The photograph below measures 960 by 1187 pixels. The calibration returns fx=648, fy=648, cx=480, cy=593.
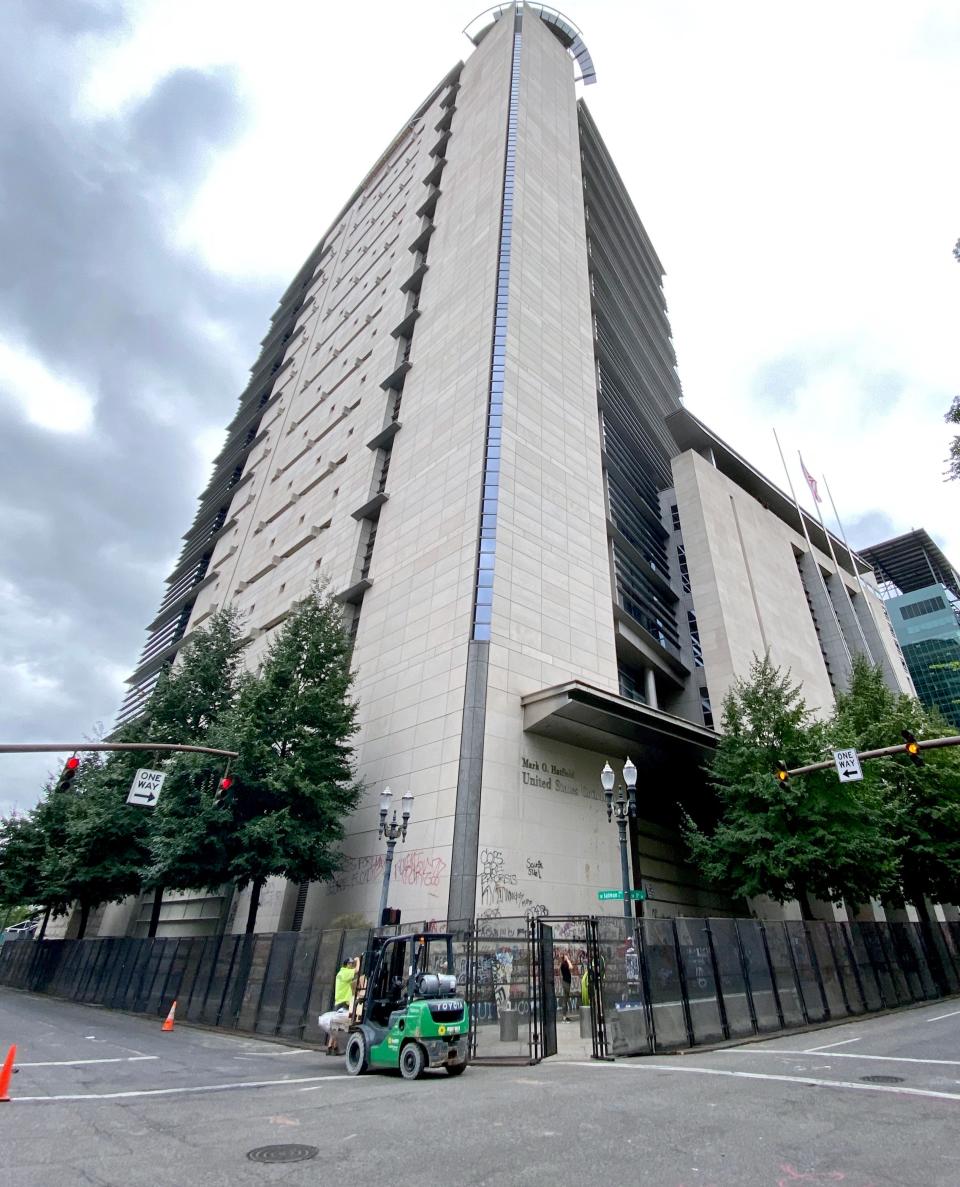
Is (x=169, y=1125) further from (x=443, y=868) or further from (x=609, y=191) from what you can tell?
(x=609, y=191)

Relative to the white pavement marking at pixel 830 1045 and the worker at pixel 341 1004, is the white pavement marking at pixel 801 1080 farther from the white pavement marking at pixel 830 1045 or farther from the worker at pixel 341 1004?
the worker at pixel 341 1004

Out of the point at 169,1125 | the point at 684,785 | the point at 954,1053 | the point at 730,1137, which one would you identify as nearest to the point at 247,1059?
the point at 169,1125

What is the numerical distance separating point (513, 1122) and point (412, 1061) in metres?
4.49

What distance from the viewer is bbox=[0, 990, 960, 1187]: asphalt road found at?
18.2 feet

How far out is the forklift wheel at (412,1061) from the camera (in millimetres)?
10836

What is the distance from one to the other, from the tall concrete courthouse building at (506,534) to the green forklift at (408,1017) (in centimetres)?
927

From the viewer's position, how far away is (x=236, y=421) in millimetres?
79375

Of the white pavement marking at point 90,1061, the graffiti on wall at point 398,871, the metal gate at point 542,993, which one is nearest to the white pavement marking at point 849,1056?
the metal gate at point 542,993

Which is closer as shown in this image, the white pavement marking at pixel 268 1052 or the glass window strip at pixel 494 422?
the white pavement marking at pixel 268 1052

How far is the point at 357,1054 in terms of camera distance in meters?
11.7

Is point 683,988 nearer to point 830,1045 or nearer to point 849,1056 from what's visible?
point 830,1045

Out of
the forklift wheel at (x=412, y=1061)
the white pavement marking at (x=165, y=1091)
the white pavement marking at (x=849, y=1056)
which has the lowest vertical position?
the white pavement marking at (x=165, y=1091)

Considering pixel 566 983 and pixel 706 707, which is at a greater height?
pixel 706 707

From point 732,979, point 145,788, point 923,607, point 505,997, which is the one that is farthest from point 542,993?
point 923,607
